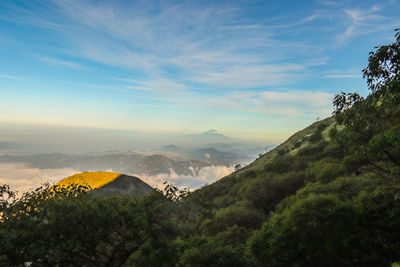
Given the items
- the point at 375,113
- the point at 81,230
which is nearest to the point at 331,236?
the point at 375,113

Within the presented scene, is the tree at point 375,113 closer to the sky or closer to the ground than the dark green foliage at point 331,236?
closer to the sky

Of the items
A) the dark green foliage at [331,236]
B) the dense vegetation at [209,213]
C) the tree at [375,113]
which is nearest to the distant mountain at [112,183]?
the dense vegetation at [209,213]

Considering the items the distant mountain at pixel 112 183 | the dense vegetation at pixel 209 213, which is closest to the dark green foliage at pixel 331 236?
the dense vegetation at pixel 209 213

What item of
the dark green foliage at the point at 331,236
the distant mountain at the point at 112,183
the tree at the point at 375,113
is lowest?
the distant mountain at the point at 112,183

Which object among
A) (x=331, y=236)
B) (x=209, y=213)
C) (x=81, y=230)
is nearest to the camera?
(x=81, y=230)

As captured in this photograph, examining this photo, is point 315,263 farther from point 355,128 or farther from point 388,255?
point 355,128

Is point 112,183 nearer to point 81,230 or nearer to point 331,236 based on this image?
point 81,230

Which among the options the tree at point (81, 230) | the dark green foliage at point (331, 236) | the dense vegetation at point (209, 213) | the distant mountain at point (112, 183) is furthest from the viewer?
the distant mountain at point (112, 183)

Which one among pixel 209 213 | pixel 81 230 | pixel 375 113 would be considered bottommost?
pixel 209 213

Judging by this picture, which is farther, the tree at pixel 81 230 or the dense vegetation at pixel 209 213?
the dense vegetation at pixel 209 213

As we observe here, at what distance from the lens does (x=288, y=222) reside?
16.6 m

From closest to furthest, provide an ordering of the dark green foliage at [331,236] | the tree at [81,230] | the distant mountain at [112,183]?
the tree at [81,230]
the dark green foliage at [331,236]
the distant mountain at [112,183]

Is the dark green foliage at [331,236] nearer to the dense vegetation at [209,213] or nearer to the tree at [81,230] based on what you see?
the dense vegetation at [209,213]

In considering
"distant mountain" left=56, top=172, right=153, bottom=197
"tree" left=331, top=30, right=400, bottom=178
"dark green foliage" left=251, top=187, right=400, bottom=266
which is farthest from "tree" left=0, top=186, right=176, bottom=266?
"distant mountain" left=56, top=172, right=153, bottom=197
